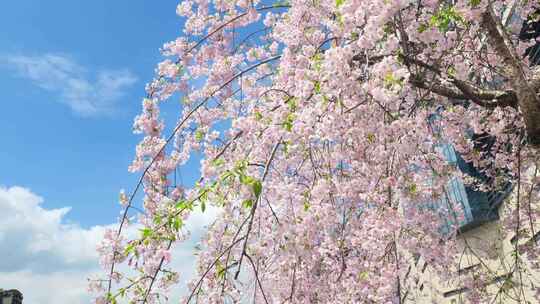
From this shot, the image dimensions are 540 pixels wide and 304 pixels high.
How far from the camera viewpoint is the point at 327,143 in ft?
19.4

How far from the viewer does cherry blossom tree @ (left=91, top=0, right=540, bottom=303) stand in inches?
165

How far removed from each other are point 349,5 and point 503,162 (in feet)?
16.4

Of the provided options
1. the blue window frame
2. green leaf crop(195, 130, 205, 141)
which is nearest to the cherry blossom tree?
green leaf crop(195, 130, 205, 141)

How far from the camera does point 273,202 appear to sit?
220 inches

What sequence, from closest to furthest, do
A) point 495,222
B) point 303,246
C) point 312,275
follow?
point 303,246
point 312,275
point 495,222

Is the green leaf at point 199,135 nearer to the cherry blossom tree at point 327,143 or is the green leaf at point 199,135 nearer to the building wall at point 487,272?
the cherry blossom tree at point 327,143

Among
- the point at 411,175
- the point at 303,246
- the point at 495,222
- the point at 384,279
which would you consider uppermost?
the point at 495,222

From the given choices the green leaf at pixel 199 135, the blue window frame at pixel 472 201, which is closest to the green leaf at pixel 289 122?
the green leaf at pixel 199 135

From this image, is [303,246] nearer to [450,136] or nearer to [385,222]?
[385,222]

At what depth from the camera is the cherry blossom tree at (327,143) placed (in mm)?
4184

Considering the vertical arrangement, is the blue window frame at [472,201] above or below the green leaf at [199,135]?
above

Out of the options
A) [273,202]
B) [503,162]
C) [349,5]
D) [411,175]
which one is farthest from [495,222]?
[349,5]

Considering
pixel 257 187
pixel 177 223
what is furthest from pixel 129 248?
pixel 257 187

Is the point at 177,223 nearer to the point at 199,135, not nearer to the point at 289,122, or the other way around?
the point at 289,122
